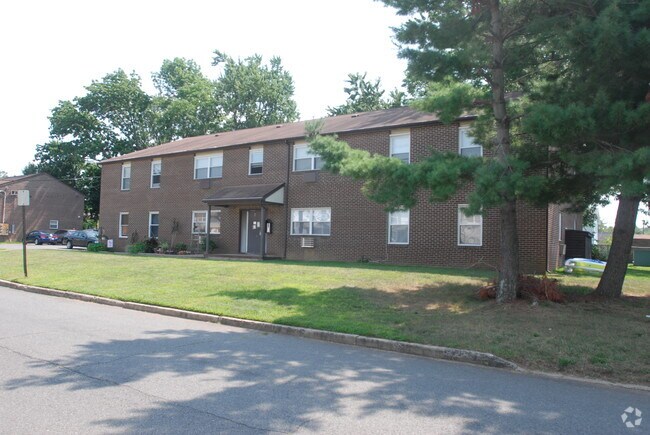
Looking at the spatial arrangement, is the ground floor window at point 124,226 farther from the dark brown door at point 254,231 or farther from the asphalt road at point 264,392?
the asphalt road at point 264,392

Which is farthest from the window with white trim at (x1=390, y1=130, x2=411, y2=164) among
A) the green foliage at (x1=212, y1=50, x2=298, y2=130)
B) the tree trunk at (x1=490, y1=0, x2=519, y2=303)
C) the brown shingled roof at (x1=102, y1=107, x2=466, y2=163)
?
the green foliage at (x1=212, y1=50, x2=298, y2=130)

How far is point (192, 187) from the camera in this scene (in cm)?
2609

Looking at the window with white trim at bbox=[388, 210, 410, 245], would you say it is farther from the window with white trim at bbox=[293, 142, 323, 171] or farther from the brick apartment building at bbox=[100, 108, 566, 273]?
the window with white trim at bbox=[293, 142, 323, 171]

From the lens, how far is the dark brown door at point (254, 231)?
918 inches

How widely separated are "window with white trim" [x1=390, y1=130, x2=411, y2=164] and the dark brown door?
727 cm

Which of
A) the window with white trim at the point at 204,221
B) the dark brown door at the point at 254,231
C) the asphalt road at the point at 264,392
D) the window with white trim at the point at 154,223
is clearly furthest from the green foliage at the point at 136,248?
the asphalt road at the point at 264,392

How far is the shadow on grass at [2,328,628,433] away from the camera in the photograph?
4.55 m

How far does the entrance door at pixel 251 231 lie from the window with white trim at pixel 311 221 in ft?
6.40

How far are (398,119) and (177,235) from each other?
13149 mm

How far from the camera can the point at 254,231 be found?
930 inches

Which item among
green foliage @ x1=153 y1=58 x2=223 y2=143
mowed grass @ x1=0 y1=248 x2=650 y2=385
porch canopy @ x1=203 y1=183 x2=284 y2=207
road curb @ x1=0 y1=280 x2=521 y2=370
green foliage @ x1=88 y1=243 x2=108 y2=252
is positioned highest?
green foliage @ x1=153 y1=58 x2=223 y2=143

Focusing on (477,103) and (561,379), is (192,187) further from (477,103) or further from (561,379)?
(561,379)

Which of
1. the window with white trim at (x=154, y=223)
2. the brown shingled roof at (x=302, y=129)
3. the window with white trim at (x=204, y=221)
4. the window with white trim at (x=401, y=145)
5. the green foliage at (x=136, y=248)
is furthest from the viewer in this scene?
the window with white trim at (x=154, y=223)

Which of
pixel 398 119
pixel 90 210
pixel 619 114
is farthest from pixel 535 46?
pixel 90 210
